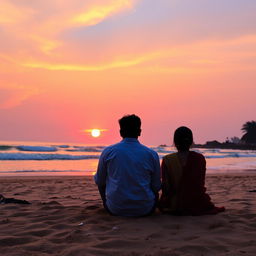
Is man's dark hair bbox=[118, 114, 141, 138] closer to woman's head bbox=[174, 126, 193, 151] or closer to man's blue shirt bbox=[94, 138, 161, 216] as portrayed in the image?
man's blue shirt bbox=[94, 138, 161, 216]

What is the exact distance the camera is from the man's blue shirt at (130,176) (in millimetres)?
3859

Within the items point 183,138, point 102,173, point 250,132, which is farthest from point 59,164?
point 250,132

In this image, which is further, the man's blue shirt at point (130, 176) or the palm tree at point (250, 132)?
the palm tree at point (250, 132)

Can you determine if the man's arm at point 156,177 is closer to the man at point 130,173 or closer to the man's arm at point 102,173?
the man at point 130,173

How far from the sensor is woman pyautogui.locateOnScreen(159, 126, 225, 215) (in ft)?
13.3

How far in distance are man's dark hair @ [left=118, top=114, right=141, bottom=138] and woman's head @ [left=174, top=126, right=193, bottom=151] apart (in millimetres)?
483

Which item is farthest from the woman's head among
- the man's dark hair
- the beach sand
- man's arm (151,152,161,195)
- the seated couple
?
the beach sand

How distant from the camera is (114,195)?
3.93 meters

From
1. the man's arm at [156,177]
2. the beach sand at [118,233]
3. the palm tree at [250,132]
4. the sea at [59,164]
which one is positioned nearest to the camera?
the beach sand at [118,233]

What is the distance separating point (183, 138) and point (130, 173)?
0.78 m

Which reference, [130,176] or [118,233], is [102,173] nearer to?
[130,176]

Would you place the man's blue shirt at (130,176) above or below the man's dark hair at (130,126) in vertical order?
below

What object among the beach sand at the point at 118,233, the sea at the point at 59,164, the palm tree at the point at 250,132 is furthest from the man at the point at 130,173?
the palm tree at the point at 250,132

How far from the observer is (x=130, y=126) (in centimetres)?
394
